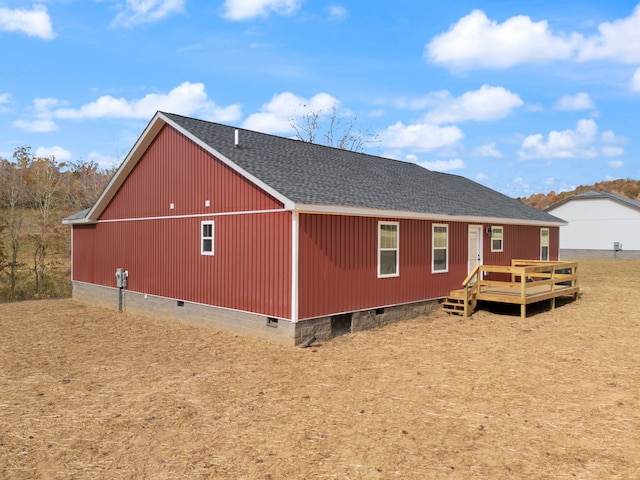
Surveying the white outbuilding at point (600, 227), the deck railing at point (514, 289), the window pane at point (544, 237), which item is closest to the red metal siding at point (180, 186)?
the deck railing at point (514, 289)

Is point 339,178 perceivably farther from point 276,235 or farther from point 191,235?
point 191,235

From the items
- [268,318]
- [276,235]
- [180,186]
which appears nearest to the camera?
[276,235]

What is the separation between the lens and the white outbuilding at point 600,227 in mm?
39969

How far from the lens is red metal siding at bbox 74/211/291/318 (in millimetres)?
11109

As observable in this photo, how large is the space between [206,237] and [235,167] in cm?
251

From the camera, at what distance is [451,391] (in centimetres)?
780

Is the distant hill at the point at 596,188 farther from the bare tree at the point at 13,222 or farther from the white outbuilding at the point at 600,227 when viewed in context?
the bare tree at the point at 13,222

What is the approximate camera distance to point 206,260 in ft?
43.5

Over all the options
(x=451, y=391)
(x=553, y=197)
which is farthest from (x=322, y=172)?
(x=553, y=197)

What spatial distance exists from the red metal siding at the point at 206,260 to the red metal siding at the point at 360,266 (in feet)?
1.84

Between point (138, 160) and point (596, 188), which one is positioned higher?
point (596, 188)

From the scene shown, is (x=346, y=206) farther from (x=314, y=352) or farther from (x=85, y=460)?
(x=85, y=460)

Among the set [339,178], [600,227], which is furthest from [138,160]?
[600,227]

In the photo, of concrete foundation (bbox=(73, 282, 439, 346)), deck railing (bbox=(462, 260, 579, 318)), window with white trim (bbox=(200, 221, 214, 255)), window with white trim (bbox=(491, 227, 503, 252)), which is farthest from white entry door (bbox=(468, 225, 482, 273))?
window with white trim (bbox=(200, 221, 214, 255))
